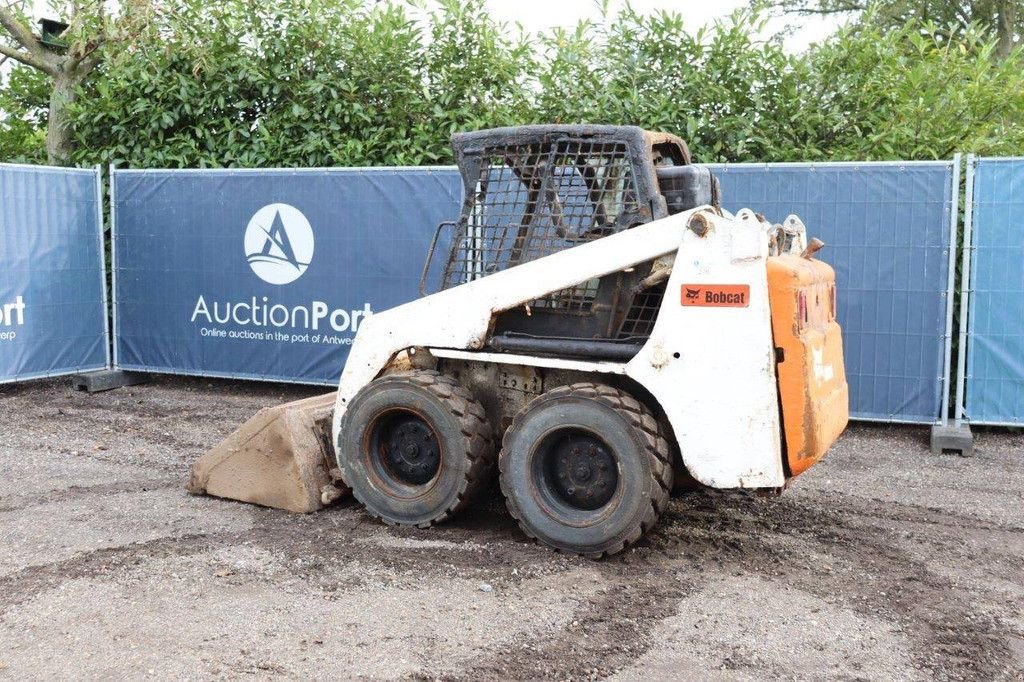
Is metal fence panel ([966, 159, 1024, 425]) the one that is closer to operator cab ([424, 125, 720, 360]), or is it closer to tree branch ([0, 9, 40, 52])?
operator cab ([424, 125, 720, 360])

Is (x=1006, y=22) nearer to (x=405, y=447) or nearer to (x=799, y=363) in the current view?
(x=799, y=363)

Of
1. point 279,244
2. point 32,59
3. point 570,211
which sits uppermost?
point 32,59

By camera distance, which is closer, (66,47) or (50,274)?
(50,274)

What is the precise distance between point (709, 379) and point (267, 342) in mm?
6072

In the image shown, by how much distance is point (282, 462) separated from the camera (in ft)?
20.0

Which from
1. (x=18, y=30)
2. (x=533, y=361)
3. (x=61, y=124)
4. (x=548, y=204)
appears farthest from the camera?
(x=61, y=124)

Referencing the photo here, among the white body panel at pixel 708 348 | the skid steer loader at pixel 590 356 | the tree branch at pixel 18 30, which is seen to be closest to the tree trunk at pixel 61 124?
the tree branch at pixel 18 30

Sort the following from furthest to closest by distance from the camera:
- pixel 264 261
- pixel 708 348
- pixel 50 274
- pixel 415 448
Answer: pixel 50 274, pixel 264 261, pixel 415 448, pixel 708 348

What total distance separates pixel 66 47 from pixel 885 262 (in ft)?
32.6

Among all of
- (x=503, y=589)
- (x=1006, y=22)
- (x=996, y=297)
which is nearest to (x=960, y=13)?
(x=1006, y=22)

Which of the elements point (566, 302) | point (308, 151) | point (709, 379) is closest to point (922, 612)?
point (709, 379)

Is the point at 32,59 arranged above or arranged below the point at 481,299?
above

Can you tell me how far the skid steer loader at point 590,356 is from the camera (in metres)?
4.95

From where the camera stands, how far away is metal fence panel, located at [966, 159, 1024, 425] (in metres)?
8.11
